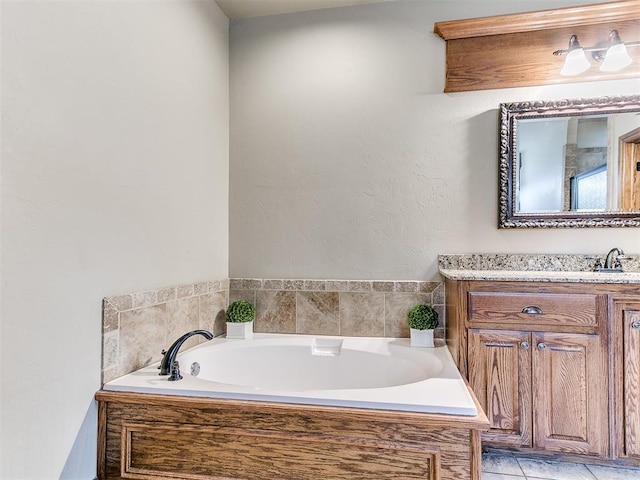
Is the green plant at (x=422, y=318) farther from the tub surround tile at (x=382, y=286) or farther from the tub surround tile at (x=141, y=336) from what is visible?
the tub surround tile at (x=141, y=336)

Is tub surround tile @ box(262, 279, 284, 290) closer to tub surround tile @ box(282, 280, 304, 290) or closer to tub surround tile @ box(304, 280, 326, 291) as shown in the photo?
tub surround tile @ box(282, 280, 304, 290)

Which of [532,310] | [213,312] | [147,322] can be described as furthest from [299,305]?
[532,310]

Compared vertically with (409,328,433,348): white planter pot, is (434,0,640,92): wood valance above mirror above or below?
above

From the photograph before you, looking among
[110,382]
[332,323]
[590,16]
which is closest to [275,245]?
[332,323]

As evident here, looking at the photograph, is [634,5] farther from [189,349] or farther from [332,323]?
[189,349]

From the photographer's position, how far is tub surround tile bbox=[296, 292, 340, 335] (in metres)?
2.53

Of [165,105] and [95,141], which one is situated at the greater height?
[165,105]

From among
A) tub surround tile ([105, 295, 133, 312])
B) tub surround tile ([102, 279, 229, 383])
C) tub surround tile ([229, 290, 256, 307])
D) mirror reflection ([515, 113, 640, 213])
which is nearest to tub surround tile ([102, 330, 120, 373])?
tub surround tile ([102, 279, 229, 383])

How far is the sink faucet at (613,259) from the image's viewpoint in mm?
2174

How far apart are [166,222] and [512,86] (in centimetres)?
213

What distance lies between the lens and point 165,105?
2.01m

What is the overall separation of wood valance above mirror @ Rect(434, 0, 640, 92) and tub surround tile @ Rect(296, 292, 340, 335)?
1.51 m

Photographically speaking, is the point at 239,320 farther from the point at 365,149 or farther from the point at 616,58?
the point at 616,58

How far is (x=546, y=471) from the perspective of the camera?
6.05ft
